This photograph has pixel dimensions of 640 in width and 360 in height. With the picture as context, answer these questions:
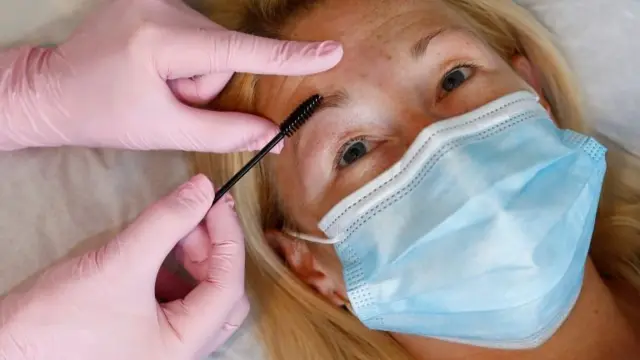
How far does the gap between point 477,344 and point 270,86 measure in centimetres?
58

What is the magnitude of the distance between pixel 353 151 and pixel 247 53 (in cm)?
24

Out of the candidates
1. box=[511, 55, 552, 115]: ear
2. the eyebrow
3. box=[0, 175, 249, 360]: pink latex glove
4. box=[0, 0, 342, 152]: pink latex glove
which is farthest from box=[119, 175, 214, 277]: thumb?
box=[511, 55, 552, 115]: ear

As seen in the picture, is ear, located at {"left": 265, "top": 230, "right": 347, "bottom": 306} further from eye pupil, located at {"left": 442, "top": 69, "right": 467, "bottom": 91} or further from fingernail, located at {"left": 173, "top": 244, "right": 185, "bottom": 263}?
eye pupil, located at {"left": 442, "top": 69, "right": 467, "bottom": 91}

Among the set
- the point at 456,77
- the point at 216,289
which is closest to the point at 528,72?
the point at 456,77

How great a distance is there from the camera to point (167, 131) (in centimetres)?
154

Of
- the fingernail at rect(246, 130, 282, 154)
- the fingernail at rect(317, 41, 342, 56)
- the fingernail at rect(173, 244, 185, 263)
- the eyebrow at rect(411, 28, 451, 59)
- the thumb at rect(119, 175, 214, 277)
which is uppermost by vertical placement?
the fingernail at rect(317, 41, 342, 56)

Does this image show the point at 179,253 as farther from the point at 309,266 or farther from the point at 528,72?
the point at 528,72

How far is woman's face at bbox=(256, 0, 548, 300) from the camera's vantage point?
1479 millimetres

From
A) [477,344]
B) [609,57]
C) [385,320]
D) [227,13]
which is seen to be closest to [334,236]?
[385,320]

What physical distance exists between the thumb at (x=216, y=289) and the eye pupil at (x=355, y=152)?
22 cm

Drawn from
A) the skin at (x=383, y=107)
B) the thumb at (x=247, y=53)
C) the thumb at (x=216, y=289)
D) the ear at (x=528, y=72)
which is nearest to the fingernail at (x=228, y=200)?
the thumb at (x=216, y=289)

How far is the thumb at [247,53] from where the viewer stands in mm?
1453

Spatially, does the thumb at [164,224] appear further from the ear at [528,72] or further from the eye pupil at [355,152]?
the ear at [528,72]

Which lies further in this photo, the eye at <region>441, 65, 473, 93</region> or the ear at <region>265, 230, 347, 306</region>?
the ear at <region>265, 230, 347, 306</region>
